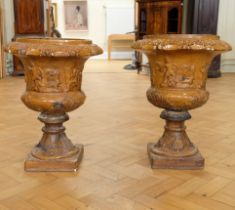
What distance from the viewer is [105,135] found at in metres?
2.41

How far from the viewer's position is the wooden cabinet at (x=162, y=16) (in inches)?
207

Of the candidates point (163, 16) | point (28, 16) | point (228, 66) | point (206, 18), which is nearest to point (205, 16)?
point (206, 18)

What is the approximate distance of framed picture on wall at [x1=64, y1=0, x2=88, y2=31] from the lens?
8445 mm

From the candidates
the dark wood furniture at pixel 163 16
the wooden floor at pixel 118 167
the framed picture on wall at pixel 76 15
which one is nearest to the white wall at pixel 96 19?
the framed picture on wall at pixel 76 15

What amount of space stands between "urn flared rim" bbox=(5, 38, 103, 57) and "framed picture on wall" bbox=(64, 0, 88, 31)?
701cm

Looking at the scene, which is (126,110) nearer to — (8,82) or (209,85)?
(209,85)

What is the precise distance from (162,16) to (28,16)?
6.46 ft

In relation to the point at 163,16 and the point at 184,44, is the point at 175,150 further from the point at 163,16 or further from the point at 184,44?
the point at 163,16

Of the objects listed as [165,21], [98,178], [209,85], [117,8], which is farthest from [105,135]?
[117,8]

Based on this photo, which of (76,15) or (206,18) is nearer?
(206,18)

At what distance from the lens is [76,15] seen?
847 centimetres

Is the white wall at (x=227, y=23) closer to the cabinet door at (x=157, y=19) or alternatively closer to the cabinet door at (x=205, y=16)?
the cabinet door at (x=205, y=16)

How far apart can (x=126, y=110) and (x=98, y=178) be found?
1.47 metres

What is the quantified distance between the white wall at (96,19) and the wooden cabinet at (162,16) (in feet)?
10.2
